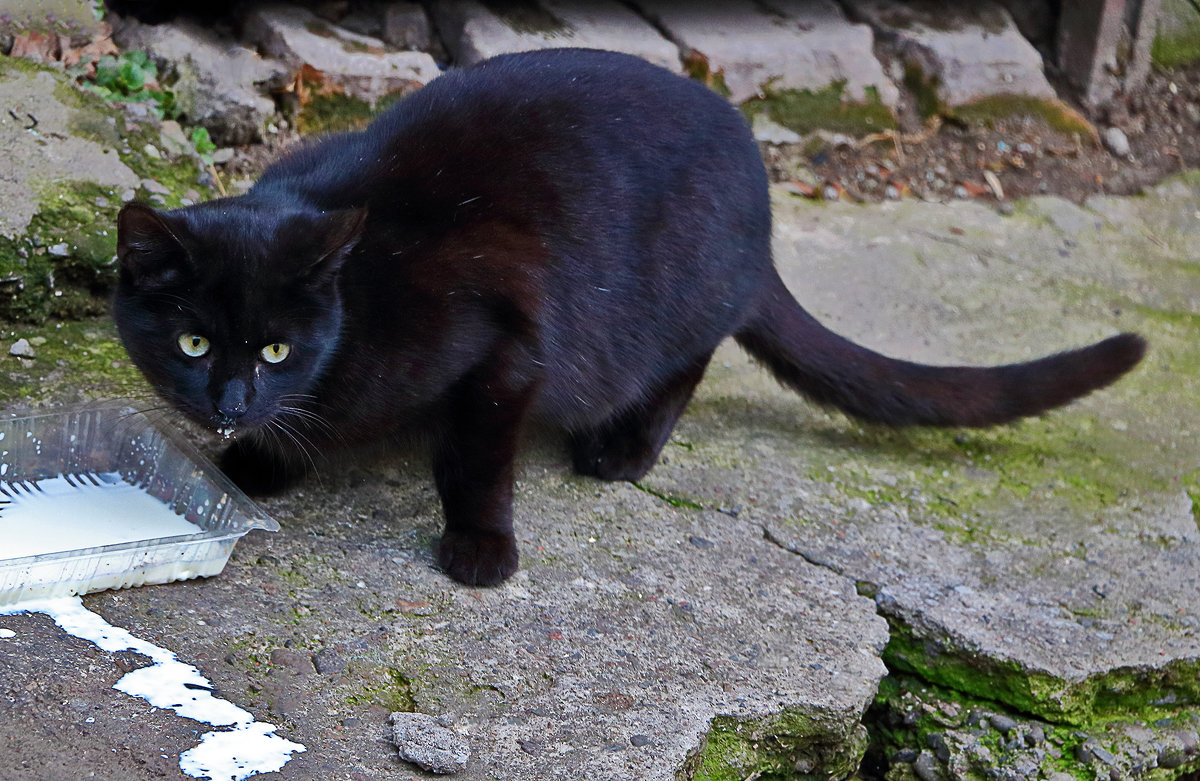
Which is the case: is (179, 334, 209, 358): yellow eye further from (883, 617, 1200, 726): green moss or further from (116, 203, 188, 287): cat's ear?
(883, 617, 1200, 726): green moss

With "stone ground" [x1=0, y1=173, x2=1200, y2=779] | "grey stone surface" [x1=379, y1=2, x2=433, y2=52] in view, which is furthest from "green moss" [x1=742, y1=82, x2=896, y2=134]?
"stone ground" [x1=0, y1=173, x2=1200, y2=779]

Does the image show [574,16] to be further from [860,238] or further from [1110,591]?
[1110,591]

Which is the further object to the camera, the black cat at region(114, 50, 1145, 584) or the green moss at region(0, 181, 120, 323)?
the green moss at region(0, 181, 120, 323)

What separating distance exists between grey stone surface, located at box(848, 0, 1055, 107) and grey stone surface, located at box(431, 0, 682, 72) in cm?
100

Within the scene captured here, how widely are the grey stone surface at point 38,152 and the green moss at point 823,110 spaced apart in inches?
86.9

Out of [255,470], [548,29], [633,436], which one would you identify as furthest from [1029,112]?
[255,470]

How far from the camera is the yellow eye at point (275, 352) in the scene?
219 cm

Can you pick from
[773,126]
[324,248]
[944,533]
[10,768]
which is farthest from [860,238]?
[10,768]

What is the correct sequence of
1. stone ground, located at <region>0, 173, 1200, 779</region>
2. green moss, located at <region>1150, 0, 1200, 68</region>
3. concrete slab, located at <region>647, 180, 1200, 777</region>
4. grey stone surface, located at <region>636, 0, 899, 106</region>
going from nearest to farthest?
stone ground, located at <region>0, 173, 1200, 779</region> → concrete slab, located at <region>647, 180, 1200, 777</region> → grey stone surface, located at <region>636, 0, 899, 106</region> → green moss, located at <region>1150, 0, 1200, 68</region>

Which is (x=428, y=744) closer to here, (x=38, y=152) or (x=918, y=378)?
(x=918, y=378)

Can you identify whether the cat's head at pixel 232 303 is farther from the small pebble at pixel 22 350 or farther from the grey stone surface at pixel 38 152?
the grey stone surface at pixel 38 152

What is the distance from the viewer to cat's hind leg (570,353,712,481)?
2.89m

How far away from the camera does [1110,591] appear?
2.75 meters

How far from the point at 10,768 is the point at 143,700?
0.78ft
